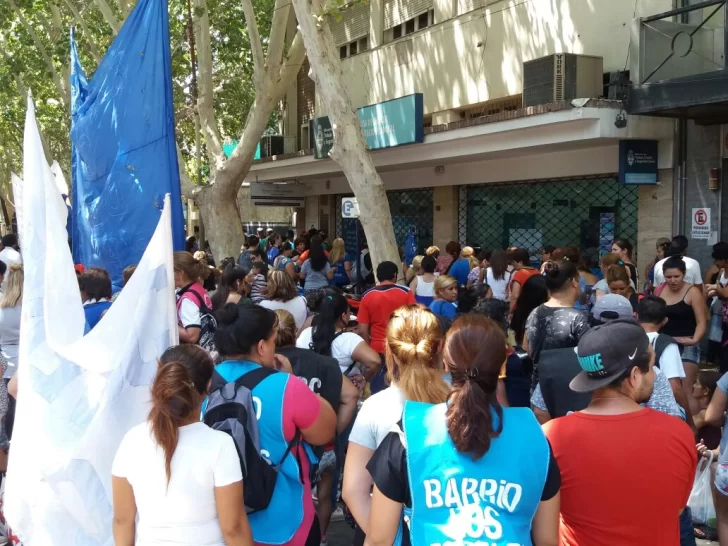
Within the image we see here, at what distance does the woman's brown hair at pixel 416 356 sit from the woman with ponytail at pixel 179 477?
677 mm

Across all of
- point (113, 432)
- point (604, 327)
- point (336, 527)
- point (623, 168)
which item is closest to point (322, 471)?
point (336, 527)

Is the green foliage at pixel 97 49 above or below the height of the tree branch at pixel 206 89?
above

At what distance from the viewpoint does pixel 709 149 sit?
10883mm

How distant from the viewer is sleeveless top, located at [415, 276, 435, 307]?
29.4 ft

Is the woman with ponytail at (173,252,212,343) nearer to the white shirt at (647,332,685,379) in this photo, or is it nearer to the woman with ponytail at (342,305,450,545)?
the woman with ponytail at (342,305,450,545)

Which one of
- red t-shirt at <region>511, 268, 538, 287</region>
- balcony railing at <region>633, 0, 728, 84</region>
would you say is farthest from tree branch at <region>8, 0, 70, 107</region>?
red t-shirt at <region>511, 268, 538, 287</region>

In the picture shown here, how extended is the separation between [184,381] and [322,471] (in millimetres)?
2182

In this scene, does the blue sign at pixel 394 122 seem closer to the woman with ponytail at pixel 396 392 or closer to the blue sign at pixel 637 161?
the blue sign at pixel 637 161

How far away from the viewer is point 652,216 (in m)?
11.7

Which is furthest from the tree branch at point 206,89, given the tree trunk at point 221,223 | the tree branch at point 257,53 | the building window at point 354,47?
the building window at point 354,47

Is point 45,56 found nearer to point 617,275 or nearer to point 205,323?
point 205,323

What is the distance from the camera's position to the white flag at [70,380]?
139 inches

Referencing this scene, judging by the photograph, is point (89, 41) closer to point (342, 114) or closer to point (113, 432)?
point (342, 114)

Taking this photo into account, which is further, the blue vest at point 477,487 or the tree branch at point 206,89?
the tree branch at point 206,89
